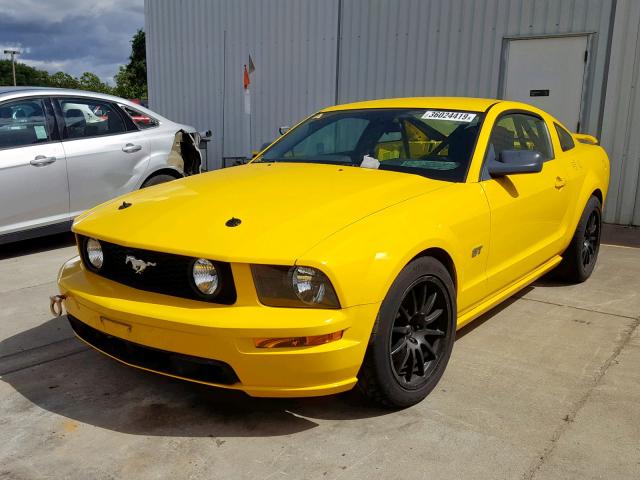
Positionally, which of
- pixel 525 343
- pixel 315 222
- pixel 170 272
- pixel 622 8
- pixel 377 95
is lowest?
pixel 525 343

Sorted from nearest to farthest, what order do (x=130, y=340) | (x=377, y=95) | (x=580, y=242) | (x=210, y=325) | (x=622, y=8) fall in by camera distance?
(x=210, y=325), (x=130, y=340), (x=580, y=242), (x=622, y=8), (x=377, y=95)

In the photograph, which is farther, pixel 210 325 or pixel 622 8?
pixel 622 8

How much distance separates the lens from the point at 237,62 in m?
11.3

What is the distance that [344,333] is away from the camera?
2.42 meters

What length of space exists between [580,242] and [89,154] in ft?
14.7

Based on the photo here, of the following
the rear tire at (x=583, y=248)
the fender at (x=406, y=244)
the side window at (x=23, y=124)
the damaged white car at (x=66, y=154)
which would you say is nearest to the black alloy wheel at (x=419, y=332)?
the fender at (x=406, y=244)

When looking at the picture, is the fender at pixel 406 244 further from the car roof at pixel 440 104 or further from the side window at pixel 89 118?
the side window at pixel 89 118

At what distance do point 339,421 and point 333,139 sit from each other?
1953mm

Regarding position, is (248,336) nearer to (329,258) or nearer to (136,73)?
(329,258)

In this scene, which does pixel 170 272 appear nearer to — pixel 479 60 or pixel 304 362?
pixel 304 362

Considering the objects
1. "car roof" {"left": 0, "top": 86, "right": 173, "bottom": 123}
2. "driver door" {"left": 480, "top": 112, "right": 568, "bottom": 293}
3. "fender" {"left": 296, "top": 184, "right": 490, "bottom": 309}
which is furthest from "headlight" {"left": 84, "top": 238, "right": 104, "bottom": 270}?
"car roof" {"left": 0, "top": 86, "right": 173, "bottom": 123}

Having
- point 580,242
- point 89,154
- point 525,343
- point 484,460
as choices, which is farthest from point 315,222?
point 89,154

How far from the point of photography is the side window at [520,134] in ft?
12.3

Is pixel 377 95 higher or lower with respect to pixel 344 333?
higher
